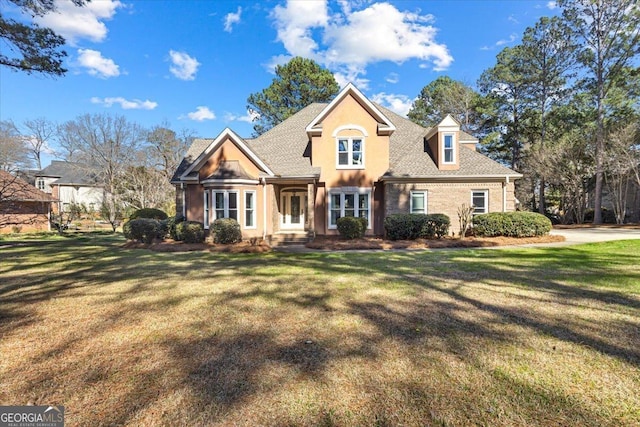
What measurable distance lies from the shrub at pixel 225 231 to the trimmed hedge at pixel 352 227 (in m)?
5.11

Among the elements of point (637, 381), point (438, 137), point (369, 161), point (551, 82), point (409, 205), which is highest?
point (551, 82)

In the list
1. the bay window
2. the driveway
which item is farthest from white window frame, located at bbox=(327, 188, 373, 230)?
the driveway

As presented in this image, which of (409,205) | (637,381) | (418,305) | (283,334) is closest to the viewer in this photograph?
(637,381)

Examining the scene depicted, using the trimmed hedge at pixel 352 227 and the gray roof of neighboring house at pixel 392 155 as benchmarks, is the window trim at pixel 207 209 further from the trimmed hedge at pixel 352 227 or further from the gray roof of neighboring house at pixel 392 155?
the trimmed hedge at pixel 352 227

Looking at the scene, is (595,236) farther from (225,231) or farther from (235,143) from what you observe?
(235,143)

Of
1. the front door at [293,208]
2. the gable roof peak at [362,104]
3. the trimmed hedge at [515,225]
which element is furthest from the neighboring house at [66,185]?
the trimmed hedge at [515,225]

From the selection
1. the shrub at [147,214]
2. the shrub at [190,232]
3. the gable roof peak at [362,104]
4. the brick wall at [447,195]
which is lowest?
the shrub at [190,232]

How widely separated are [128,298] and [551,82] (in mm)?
38287

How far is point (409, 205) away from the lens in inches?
672

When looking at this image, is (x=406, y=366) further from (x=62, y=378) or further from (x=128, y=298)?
(x=128, y=298)

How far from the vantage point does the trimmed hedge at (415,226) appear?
596 inches

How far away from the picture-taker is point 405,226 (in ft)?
49.5

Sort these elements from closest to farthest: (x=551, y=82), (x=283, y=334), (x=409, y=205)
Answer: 1. (x=283, y=334)
2. (x=409, y=205)
3. (x=551, y=82)

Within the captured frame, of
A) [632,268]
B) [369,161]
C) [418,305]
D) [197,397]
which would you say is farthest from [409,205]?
[197,397]
